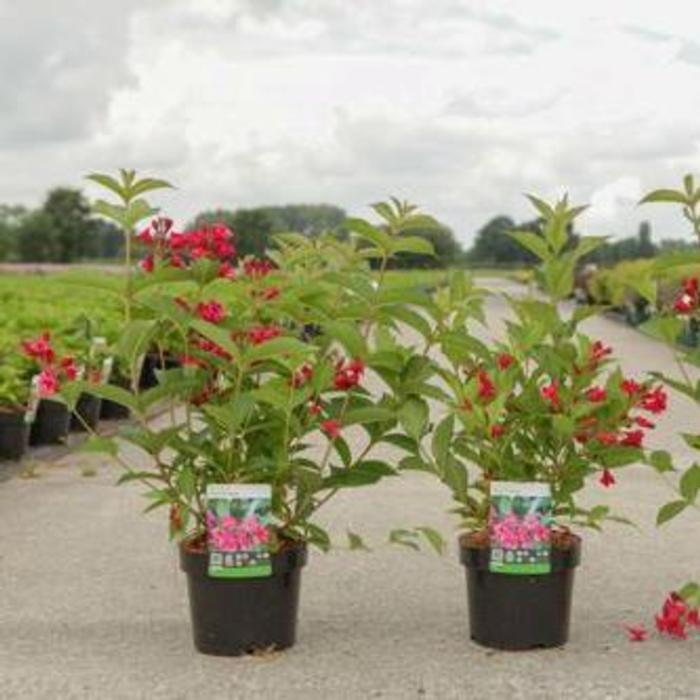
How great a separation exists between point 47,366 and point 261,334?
0.69 m

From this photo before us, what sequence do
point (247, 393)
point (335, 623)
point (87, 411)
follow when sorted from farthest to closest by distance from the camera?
point (87, 411)
point (335, 623)
point (247, 393)

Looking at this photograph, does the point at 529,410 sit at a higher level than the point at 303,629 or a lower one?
higher

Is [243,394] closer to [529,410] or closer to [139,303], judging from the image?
[139,303]

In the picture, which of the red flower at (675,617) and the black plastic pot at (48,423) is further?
the black plastic pot at (48,423)

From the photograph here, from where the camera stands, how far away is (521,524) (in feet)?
13.3

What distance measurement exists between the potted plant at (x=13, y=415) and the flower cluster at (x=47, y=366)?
13.2 ft

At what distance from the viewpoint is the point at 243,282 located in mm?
4121

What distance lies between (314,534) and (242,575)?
1.04 ft

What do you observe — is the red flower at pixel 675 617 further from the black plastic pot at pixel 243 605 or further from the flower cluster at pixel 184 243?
the flower cluster at pixel 184 243

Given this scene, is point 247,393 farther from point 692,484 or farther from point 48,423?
point 48,423

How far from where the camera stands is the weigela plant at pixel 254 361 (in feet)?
12.8

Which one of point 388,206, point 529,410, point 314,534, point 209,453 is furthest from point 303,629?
point 388,206

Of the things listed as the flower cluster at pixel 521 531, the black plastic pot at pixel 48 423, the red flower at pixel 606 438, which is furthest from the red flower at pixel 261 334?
the black plastic pot at pixel 48 423

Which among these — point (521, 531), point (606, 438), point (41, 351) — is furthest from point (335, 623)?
point (41, 351)
